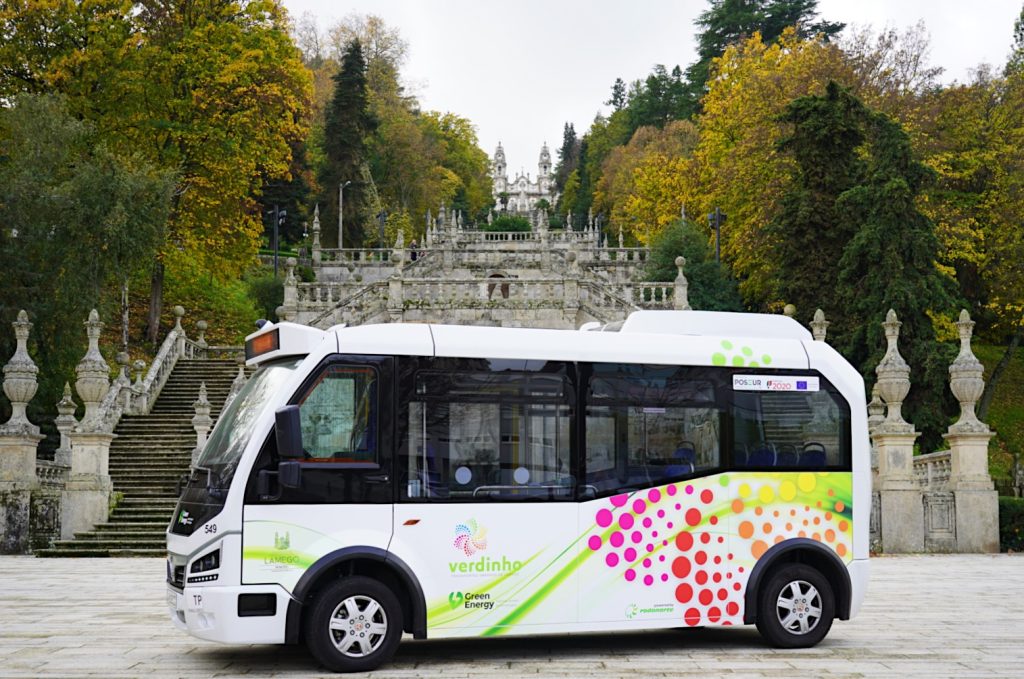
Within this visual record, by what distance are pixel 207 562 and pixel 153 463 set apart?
705 inches

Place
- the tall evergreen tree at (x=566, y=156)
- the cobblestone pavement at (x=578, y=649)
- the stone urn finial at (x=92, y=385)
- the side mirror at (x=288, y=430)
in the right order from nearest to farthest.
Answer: the side mirror at (x=288, y=430)
the cobblestone pavement at (x=578, y=649)
the stone urn finial at (x=92, y=385)
the tall evergreen tree at (x=566, y=156)

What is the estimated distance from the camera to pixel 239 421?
9547 mm

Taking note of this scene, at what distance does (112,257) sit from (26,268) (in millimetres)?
2261

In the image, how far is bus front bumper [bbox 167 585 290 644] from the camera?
8.85m

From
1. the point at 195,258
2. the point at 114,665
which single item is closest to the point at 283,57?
the point at 195,258

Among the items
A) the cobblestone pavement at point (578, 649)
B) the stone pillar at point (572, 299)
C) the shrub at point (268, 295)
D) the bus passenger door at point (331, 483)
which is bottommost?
the cobblestone pavement at point (578, 649)

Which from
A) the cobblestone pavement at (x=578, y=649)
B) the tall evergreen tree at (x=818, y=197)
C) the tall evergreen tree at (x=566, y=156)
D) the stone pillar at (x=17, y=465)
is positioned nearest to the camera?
the cobblestone pavement at (x=578, y=649)

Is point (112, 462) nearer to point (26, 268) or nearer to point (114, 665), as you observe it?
point (26, 268)

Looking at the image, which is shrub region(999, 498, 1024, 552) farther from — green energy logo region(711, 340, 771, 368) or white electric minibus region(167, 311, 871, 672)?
green energy logo region(711, 340, 771, 368)

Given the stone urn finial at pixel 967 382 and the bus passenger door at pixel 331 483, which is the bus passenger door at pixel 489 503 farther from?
the stone urn finial at pixel 967 382

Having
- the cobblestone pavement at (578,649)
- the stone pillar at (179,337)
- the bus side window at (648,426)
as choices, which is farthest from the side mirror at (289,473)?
the stone pillar at (179,337)

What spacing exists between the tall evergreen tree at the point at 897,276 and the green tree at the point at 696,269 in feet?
26.5

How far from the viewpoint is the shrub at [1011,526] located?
73.5 feet

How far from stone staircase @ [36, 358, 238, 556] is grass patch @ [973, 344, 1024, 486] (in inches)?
915
